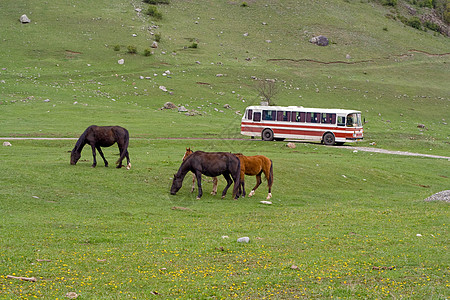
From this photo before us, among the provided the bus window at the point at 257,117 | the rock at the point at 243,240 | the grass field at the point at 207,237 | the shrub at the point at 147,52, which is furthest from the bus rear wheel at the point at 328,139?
the shrub at the point at 147,52

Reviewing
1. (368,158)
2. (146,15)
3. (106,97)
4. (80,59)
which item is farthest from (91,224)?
(146,15)

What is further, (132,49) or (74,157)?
(132,49)

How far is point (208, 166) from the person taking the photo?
21.2 metres

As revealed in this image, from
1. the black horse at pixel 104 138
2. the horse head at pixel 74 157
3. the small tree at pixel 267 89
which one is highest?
the small tree at pixel 267 89

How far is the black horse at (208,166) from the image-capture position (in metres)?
21.3

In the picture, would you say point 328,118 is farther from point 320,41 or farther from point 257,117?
point 320,41

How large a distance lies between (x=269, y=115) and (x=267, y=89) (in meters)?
28.2

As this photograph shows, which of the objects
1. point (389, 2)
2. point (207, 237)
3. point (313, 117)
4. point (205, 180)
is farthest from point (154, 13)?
point (207, 237)

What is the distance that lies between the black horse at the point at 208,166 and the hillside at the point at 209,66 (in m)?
22.7

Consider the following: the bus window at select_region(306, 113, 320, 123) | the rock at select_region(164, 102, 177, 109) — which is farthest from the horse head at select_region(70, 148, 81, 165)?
the rock at select_region(164, 102, 177, 109)

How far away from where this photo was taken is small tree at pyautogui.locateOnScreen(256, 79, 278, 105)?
2761 inches

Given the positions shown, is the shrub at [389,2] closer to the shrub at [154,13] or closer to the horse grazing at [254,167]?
the shrub at [154,13]

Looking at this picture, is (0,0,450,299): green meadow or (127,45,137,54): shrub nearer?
(0,0,450,299): green meadow

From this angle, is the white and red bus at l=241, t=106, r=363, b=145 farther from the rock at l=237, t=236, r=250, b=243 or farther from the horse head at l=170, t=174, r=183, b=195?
the rock at l=237, t=236, r=250, b=243
